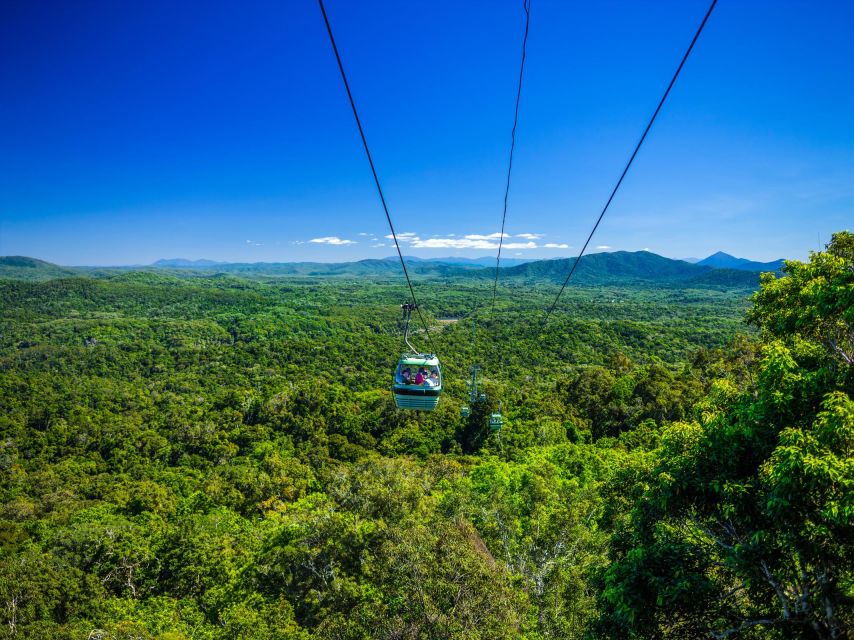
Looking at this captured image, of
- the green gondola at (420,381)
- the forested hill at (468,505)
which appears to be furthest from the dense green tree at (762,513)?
the green gondola at (420,381)

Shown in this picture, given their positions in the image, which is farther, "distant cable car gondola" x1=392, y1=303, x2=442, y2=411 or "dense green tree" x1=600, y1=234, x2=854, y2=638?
"distant cable car gondola" x1=392, y1=303, x2=442, y2=411

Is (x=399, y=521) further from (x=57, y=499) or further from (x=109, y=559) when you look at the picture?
(x=57, y=499)

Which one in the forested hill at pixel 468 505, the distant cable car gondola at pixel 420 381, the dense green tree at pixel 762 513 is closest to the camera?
the dense green tree at pixel 762 513

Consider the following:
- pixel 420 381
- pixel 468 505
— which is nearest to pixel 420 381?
pixel 420 381

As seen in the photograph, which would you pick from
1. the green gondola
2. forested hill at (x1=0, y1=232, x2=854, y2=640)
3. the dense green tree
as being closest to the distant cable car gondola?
the green gondola

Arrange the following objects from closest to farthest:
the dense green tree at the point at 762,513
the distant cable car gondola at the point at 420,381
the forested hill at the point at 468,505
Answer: the dense green tree at the point at 762,513
the forested hill at the point at 468,505
the distant cable car gondola at the point at 420,381

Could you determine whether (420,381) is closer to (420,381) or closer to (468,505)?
(420,381)

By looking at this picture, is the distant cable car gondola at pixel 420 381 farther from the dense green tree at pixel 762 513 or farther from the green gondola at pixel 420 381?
the dense green tree at pixel 762 513

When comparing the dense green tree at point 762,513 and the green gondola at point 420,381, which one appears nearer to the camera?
the dense green tree at point 762,513

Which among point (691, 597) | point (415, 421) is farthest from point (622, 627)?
point (415, 421)

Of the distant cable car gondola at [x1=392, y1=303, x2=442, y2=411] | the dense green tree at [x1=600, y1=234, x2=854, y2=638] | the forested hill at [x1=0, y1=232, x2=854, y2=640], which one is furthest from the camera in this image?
the distant cable car gondola at [x1=392, y1=303, x2=442, y2=411]

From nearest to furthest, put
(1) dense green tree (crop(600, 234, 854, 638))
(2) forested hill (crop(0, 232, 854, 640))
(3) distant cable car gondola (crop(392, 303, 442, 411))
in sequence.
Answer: (1) dense green tree (crop(600, 234, 854, 638))
(2) forested hill (crop(0, 232, 854, 640))
(3) distant cable car gondola (crop(392, 303, 442, 411))

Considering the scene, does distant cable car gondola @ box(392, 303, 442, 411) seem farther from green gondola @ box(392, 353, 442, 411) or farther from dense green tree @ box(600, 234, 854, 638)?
dense green tree @ box(600, 234, 854, 638)
